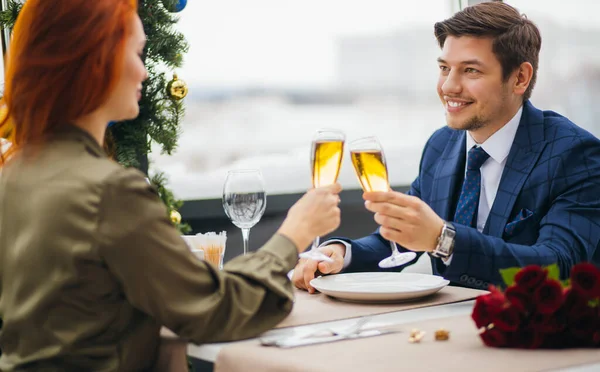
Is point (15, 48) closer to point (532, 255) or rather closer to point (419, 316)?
point (419, 316)

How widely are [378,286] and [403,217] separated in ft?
0.69

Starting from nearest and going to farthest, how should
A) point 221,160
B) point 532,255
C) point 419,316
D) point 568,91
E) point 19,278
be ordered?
point 19,278 → point 419,316 → point 532,255 → point 221,160 → point 568,91

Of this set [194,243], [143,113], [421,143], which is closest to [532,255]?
[194,243]

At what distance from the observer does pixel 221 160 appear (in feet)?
11.9

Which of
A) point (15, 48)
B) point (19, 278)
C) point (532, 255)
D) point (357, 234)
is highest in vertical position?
point (15, 48)

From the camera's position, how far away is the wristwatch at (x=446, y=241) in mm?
1872

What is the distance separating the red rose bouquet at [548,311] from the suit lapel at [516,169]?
3.35 ft

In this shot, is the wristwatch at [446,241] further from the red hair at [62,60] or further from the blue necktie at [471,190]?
the red hair at [62,60]

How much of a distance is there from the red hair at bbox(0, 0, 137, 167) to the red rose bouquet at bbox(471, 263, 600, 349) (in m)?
0.78

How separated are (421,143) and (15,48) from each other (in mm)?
2929

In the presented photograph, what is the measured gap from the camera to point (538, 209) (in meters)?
2.24

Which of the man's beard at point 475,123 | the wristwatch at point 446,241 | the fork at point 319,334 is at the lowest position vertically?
the fork at point 319,334

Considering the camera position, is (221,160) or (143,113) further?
(221,160)

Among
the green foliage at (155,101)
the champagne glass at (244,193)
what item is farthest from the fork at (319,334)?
the green foliage at (155,101)
